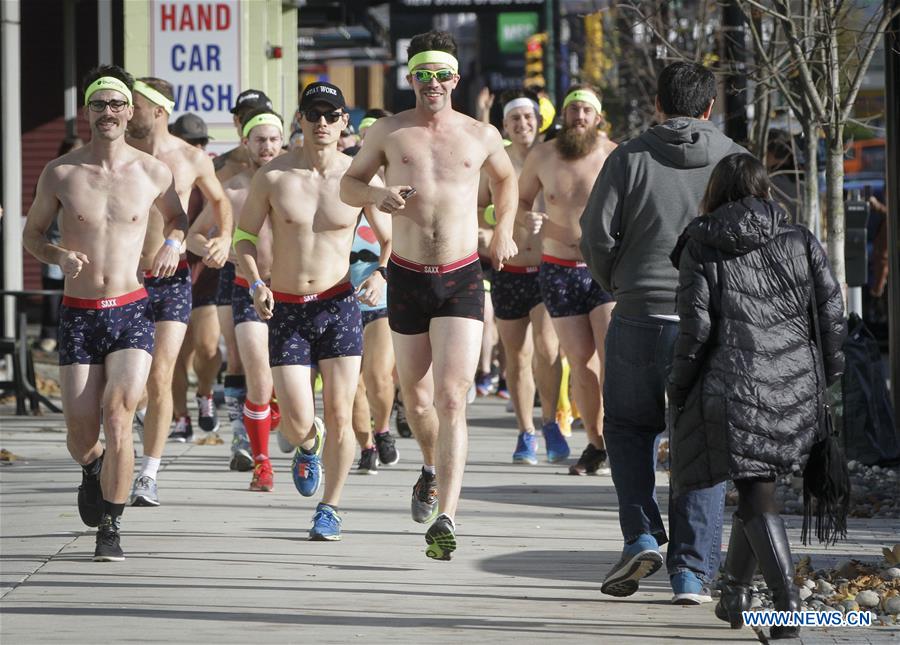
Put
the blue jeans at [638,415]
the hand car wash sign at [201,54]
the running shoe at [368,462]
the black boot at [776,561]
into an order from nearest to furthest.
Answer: the black boot at [776,561] < the blue jeans at [638,415] < the running shoe at [368,462] < the hand car wash sign at [201,54]

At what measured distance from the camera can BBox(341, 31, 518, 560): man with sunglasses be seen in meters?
7.68

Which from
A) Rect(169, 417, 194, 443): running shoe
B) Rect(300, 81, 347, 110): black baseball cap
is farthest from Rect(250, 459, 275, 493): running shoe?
Rect(169, 417, 194, 443): running shoe

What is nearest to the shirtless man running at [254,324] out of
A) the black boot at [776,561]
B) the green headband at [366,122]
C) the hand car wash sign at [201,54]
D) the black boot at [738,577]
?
the green headband at [366,122]

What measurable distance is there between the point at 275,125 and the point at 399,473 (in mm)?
2332

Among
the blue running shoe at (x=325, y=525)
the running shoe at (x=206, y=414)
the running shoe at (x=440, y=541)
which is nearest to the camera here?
the running shoe at (x=440, y=541)

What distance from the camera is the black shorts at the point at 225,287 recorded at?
11461 millimetres

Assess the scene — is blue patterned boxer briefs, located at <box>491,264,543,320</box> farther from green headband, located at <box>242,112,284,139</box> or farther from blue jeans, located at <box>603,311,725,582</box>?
blue jeans, located at <box>603,311,725,582</box>

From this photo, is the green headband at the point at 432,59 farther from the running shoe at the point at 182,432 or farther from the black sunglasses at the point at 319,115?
the running shoe at the point at 182,432

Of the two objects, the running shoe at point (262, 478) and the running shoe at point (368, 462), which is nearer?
the running shoe at point (262, 478)


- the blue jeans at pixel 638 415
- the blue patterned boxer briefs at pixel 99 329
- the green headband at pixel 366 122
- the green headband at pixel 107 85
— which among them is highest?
the green headband at pixel 366 122

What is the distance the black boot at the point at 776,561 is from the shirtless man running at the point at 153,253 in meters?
4.27

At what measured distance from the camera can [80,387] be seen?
760 centimetres

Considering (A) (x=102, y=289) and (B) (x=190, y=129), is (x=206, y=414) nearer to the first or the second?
(B) (x=190, y=129)

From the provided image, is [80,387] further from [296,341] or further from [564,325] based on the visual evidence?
[564,325]
